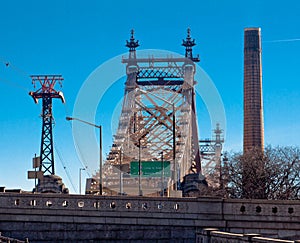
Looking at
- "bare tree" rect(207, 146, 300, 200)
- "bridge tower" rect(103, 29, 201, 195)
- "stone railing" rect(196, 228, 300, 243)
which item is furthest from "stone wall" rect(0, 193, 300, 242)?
"bridge tower" rect(103, 29, 201, 195)

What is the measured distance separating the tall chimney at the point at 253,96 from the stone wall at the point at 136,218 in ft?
278

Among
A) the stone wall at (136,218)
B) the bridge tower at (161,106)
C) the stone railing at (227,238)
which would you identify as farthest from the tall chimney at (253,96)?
the stone railing at (227,238)

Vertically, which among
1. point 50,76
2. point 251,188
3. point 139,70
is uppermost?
point 139,70

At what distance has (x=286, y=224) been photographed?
3834cm

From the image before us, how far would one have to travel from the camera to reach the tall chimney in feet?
406

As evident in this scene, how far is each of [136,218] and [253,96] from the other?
88201mm

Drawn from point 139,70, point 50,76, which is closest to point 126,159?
point 50,76

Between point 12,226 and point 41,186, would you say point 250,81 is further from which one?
point 12,226

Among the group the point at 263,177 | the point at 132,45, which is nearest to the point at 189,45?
the point at 132,45

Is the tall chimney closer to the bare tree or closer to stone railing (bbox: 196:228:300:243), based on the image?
the bare tree

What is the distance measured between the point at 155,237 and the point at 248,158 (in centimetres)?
3868

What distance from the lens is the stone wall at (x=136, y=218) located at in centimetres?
3806

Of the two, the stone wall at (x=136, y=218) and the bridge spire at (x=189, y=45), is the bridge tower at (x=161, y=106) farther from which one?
the stone wall at (x=136, y=218)

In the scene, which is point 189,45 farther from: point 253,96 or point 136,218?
point 136,218
